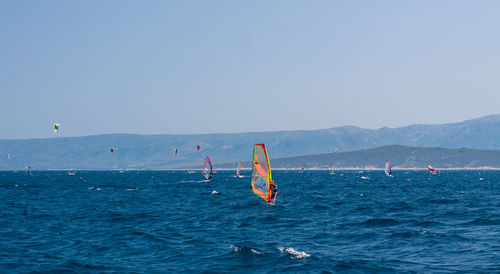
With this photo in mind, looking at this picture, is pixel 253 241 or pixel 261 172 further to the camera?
pixel 261 172

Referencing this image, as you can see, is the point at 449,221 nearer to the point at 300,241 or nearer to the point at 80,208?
the point at 300,241

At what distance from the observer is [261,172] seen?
178 feet

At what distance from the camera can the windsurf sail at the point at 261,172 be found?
51562mm

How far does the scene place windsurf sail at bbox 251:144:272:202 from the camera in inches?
2030

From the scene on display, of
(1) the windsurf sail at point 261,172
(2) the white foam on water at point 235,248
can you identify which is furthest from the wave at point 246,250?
(1) the windsurf sail at point 261,172

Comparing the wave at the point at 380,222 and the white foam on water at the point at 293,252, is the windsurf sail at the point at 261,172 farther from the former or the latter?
the white foam on water at the point at 293,252

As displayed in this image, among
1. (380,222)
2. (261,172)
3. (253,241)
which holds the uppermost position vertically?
(261,172)

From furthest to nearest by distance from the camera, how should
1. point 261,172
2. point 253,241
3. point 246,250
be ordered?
point 261,172
point 253,241
point 246,250

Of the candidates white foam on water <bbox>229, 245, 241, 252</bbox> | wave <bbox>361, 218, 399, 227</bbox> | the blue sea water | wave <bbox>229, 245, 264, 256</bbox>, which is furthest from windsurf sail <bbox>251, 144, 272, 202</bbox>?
wave <bbox>229, 245, 264, 256</bbox>

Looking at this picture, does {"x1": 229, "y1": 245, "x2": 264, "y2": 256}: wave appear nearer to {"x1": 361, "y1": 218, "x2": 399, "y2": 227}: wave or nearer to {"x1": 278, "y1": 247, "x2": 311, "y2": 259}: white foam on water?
{"x1": 278, "y1": 247, "x2": 311, "y2": 259}: white foam on water

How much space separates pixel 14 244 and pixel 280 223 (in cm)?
1950

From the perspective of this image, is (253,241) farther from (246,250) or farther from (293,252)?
(293,252)

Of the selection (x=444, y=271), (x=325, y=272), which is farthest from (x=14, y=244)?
(x=444, y=271)

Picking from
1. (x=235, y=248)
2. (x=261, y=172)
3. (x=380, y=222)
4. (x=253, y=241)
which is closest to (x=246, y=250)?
(x=235, y=248)
